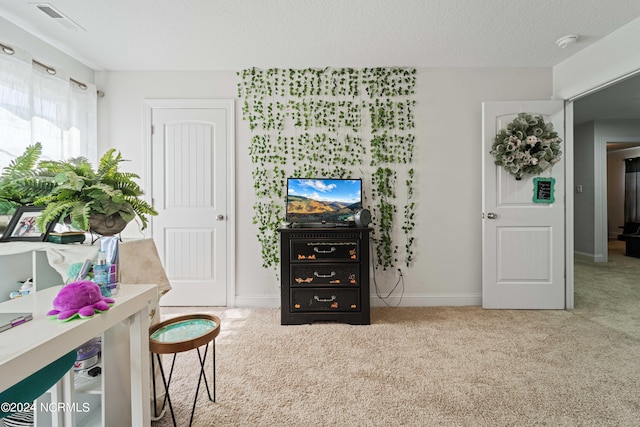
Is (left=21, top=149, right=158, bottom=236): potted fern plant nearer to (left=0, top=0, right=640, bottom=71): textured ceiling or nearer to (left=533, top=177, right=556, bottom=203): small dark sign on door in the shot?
(left=0, top=0, right=640, bottom=71): textured ceiling

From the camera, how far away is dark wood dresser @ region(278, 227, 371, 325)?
266 cm

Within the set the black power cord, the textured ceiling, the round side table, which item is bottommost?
the black power cord

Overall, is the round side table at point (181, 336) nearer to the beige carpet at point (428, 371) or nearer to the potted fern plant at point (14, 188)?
the beige carpet at point (428, 371)

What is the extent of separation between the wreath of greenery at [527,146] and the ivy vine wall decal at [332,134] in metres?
0.89

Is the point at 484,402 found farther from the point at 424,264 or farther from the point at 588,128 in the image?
the point at 588,128

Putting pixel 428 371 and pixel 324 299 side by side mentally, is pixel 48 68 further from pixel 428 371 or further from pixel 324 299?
pixel 428 371

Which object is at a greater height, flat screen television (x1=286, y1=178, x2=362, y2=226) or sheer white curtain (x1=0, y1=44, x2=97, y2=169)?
sheer white curtain (x1=0, y1=44, x2=97, y2=169)

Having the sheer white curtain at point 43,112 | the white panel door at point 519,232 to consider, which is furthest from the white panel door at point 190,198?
the white panel door at point 519,232

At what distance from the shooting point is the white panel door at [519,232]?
296 cm

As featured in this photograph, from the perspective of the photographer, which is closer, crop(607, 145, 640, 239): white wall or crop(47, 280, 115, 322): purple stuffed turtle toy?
crop(47, 280, 115, 322): purple stuffed turtle toy

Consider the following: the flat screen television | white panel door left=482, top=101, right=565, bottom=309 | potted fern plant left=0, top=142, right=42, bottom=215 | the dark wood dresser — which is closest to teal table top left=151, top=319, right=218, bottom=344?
potted fern plant left=0, top=142, right=42, bottom=215

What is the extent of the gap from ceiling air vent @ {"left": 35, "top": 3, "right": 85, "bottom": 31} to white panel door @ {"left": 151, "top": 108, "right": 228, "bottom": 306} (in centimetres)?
91

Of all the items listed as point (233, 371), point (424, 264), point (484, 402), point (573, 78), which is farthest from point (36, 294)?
point (573, 78)

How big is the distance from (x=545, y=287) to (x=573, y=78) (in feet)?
6.92
